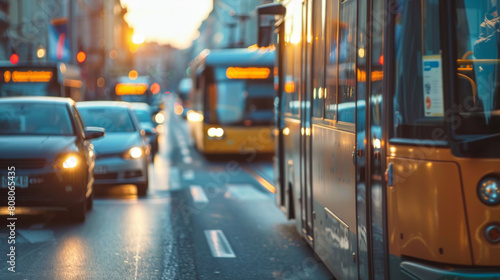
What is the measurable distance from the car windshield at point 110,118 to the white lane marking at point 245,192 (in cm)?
213

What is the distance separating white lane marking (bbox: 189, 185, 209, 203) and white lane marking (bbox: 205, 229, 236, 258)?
3.26 m

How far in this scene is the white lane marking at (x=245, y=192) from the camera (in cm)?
1427

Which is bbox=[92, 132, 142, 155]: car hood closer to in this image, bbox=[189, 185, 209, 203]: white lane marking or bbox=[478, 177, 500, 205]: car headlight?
bbox=[189, 185, 209, 203]: white lane marking

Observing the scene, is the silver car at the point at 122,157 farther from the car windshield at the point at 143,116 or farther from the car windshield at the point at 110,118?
the car windshield at the point at 143,116

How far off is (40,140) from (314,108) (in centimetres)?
453

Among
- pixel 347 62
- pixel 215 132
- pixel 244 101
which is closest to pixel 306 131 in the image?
pixel 347 62

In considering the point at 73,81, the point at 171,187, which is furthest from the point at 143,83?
the point at 171,187

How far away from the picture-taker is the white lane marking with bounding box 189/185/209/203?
44.8 feet

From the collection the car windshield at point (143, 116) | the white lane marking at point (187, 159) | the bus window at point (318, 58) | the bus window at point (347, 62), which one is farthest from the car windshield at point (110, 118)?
the bus window at point (347, 62)

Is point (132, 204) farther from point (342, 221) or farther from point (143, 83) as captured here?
point (143, 83)

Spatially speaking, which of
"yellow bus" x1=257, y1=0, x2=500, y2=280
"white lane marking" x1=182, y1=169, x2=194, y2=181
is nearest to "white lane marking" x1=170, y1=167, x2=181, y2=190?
"white lane marking" x1=182, y1=169, x2=194, y2=181

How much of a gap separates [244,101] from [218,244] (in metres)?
13.3

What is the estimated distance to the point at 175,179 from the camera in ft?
58.0

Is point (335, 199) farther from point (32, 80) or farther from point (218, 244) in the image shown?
point (32, 80)
